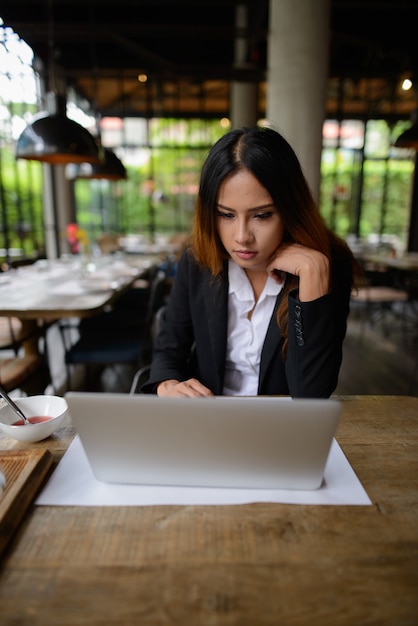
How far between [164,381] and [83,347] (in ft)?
5.30

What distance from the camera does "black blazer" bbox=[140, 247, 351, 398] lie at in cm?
118

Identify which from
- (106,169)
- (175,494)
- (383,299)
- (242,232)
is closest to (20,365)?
(242,232)

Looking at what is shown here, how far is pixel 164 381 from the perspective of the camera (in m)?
1.25

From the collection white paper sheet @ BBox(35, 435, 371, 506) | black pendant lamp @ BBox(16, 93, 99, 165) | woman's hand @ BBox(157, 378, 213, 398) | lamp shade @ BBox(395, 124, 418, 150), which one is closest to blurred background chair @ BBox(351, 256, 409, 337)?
lamp shade @ BBox(395, 124, 418, 150)

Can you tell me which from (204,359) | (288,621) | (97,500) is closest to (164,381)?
(204,359)

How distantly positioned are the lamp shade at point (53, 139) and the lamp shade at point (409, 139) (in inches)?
123

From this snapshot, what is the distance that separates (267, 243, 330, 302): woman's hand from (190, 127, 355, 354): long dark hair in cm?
5

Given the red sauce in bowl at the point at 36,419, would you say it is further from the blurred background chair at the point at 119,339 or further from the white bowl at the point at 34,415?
the blurred background chair at the point at 119,339

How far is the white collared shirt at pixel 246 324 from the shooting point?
1.42 m

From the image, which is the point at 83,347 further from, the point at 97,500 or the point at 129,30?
the point at 129,30

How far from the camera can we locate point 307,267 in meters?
1.21

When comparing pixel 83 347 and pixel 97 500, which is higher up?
pixel 97 500

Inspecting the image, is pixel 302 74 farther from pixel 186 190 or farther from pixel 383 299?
pixel 186 190

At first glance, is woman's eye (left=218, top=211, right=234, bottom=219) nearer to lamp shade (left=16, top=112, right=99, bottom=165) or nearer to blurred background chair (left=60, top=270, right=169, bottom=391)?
blurred background chair (left=60, top=270, right=169, bottom=391)
